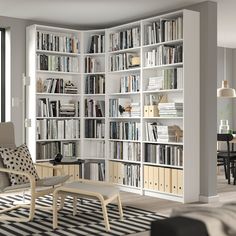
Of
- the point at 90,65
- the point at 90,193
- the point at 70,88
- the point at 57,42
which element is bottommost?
the point at 90,193

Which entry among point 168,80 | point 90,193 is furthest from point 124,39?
point 90,193

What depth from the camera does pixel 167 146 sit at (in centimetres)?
598

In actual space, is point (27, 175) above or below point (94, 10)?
below

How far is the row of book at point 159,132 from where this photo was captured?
596 centimetres

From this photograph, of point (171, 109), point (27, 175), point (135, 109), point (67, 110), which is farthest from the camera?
point (67, 110)

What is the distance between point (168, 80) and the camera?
5.99m

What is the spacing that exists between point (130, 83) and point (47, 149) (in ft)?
5.26

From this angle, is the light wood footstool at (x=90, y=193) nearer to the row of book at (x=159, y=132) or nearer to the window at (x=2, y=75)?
the row of book at (x=159, y=132)

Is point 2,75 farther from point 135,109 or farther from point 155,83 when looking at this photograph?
point 155,83

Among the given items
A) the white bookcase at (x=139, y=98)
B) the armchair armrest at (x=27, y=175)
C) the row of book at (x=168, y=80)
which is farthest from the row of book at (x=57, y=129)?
the armchair armrest at (x=27, y=175)

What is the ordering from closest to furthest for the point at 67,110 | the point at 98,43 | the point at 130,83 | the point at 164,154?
the point at 164,154 < the point at 130,83 < the point at 67,110 < the point at 98,43

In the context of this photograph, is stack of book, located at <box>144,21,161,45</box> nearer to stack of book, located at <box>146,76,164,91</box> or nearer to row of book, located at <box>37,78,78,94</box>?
stack of book, located at <box>146,76,164,91</box>

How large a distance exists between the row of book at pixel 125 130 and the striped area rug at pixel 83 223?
53.0 inches

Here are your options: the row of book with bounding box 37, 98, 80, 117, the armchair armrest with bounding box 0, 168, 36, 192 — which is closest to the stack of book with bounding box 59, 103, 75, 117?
the row of book with bounding box 37, 98, 80, 117
